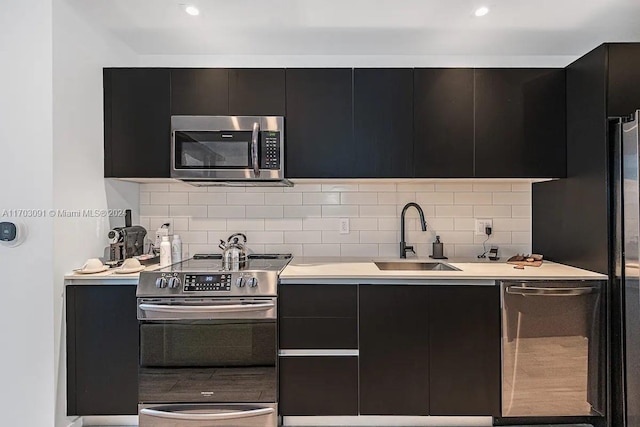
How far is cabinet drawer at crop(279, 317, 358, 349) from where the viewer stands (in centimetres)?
212

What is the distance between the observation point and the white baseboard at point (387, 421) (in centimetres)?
218

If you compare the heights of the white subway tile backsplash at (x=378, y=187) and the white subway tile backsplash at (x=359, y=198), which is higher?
the white subway tile backsplash at (x=378, y=187)

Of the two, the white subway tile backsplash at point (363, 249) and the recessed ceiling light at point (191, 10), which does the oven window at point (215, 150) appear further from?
the white subway tile backsplash at point (363, 249)

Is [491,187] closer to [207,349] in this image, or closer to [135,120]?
[207,349]

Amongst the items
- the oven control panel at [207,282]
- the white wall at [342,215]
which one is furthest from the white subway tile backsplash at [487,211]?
the oven control panel at [207,282]

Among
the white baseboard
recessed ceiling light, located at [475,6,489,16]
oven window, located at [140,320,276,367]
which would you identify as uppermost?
recessed ceiling light, located at [475,6,489,16]

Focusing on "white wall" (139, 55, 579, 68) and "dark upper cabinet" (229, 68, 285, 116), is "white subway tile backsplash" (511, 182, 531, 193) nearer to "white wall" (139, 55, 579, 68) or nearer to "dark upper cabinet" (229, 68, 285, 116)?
"white wall" (139, 55, 579, 68)

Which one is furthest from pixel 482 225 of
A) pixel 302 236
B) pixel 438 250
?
pixel 302 236

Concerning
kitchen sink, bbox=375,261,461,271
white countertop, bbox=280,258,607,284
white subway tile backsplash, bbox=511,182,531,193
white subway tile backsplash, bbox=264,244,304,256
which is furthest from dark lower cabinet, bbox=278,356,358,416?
white subway tile backsplash, bbox=511,182,531,193

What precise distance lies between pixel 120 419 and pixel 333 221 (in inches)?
67.1

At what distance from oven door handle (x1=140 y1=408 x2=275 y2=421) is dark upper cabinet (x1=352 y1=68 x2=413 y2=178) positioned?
153 centimetres

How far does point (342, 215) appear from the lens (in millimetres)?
2812

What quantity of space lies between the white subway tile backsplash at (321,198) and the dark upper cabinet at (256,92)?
64 cm

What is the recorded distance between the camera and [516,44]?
8.46ft
